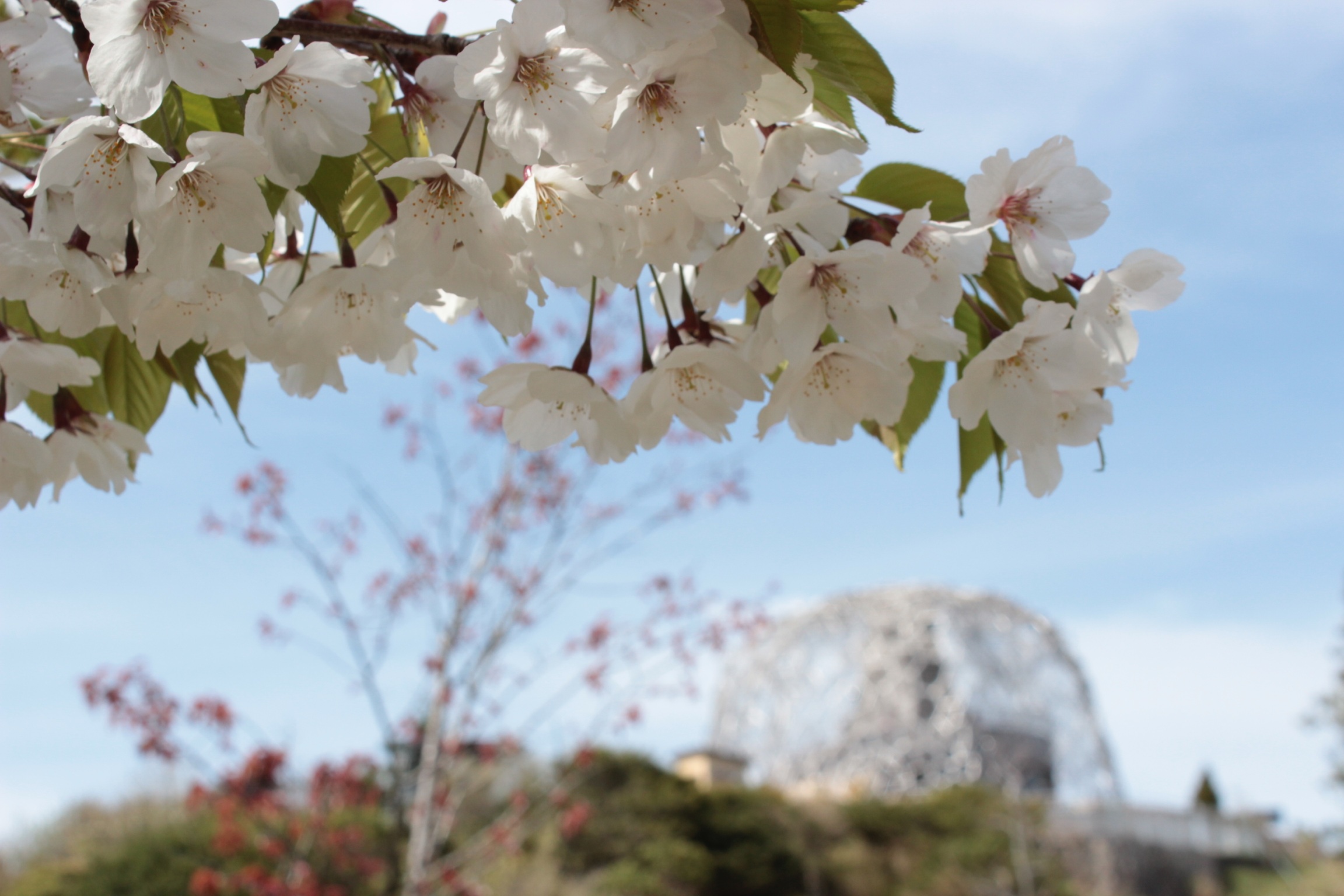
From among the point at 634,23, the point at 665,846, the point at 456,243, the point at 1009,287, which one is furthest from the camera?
the point at 665,846

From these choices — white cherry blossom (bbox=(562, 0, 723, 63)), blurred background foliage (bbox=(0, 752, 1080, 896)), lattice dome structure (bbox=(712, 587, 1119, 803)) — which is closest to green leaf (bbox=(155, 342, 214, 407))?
white cherry blossom (bbox=(562, 0, 723, 63))

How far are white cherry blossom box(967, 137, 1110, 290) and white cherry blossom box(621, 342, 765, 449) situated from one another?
0.67 ft

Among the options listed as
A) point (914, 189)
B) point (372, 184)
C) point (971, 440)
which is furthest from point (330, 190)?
point (971, 440)

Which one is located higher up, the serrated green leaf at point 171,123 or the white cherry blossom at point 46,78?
the white cherry blossom at point 46,78

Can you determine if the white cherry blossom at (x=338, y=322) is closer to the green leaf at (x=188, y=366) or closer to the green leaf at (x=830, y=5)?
→ the green leaf at (x=188, y=366)

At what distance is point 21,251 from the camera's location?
593mm

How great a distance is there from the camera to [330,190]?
1.89 feet

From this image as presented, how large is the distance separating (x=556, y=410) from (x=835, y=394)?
221 millimetres

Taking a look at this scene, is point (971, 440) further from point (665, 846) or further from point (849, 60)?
point (665, 846)

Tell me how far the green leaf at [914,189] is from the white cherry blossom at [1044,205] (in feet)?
0.13

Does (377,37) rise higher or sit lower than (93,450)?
higher

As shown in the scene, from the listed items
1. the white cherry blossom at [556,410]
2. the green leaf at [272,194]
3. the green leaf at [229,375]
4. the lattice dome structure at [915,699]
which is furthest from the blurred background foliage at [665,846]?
the green leaf at [272,194]

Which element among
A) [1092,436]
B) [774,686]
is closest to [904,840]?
[774,686]

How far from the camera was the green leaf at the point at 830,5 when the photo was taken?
53 cm
